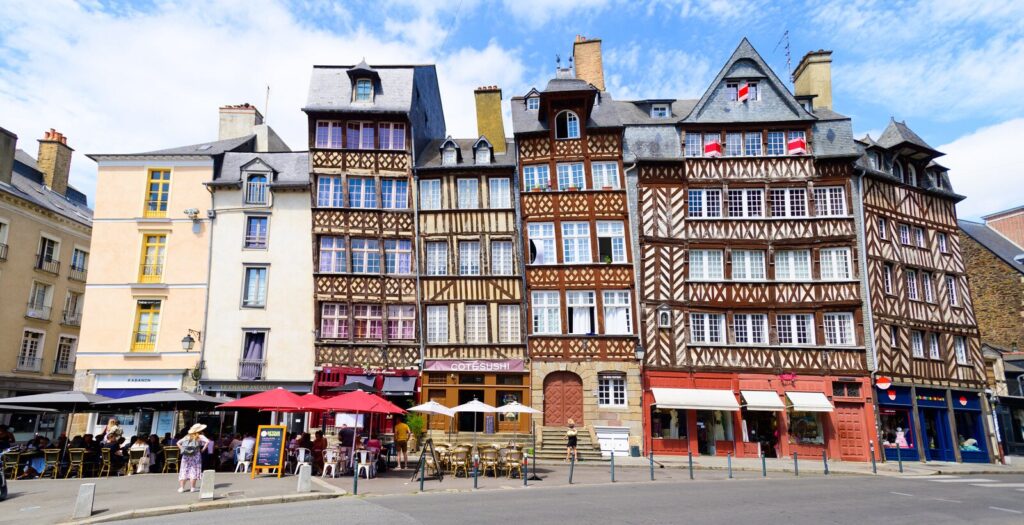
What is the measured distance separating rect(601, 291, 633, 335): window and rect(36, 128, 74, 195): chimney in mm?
27568

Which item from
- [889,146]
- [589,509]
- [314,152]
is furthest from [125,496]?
[889,146]

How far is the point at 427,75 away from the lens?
28.7 meters

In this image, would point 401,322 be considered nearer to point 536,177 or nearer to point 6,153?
point 536,177

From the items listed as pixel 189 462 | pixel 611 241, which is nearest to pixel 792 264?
pixel 611 241

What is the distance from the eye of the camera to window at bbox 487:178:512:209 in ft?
81.5

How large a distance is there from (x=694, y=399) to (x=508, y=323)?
6.87m

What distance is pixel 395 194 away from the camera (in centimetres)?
2503

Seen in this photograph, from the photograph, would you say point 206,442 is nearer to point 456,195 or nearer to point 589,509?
point 589,509

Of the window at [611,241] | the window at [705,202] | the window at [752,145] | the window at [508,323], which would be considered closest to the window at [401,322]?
the window at [508,323]

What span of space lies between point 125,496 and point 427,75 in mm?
20576

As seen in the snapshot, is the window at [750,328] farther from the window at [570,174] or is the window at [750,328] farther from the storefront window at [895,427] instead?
the window at [570,174]

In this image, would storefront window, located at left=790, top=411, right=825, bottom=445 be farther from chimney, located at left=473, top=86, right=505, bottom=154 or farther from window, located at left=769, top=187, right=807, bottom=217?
chimney, located at left=473, top=86, right=505, bottom=154

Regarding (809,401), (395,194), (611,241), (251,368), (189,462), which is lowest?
(189,462)

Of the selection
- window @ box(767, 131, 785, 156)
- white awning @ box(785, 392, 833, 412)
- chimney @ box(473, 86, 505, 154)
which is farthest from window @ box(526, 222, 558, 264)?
white awning @ box(785, 392, 833, 412)
